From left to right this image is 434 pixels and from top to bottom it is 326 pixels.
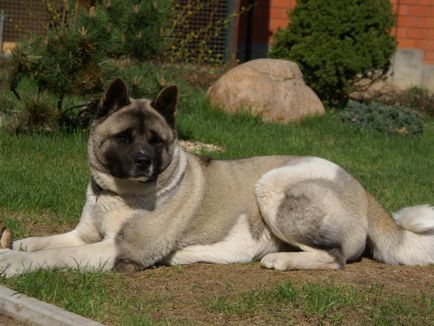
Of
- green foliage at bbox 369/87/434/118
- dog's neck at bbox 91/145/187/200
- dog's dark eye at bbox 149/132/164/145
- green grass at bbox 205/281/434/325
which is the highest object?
dog's dark eye at bbox 149/132/164/145

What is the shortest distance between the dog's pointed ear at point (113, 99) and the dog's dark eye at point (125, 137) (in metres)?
0.19

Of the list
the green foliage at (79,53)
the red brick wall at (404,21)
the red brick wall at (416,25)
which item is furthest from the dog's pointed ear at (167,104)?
the red brick wall at (416,25)

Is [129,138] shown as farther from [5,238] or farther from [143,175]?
[5,238]

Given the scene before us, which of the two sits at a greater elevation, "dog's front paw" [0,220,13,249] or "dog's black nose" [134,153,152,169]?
"dog's black nose" [134,153,152,169]

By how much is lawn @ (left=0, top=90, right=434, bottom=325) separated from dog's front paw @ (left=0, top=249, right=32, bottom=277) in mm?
130

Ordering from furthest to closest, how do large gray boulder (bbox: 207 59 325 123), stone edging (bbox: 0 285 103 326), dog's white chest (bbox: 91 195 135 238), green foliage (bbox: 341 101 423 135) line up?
green foliage (bbox: 341 101 423 135) → large gray boulder (bbox: 207 59 325 123) → dog's white chest (bbox: 91 195 135 238) → stone edging (bbox: 0 285 103 326)

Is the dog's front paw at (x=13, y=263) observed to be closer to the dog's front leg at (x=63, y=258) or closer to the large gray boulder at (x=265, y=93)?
the dog's front leg at (x=63, y=258)

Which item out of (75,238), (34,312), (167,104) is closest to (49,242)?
(75,238)

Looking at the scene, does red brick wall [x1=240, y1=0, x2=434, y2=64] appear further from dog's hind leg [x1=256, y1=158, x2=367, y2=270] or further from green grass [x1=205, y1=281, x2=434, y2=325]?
green grass [x1=205, y1=281, x2=434, y2=325]

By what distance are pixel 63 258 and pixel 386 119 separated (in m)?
7.08

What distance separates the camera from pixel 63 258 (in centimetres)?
543

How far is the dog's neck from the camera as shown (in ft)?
18.9

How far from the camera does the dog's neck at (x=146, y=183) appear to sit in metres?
5.75

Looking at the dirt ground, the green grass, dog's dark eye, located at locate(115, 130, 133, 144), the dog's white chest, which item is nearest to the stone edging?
the dirt ground
